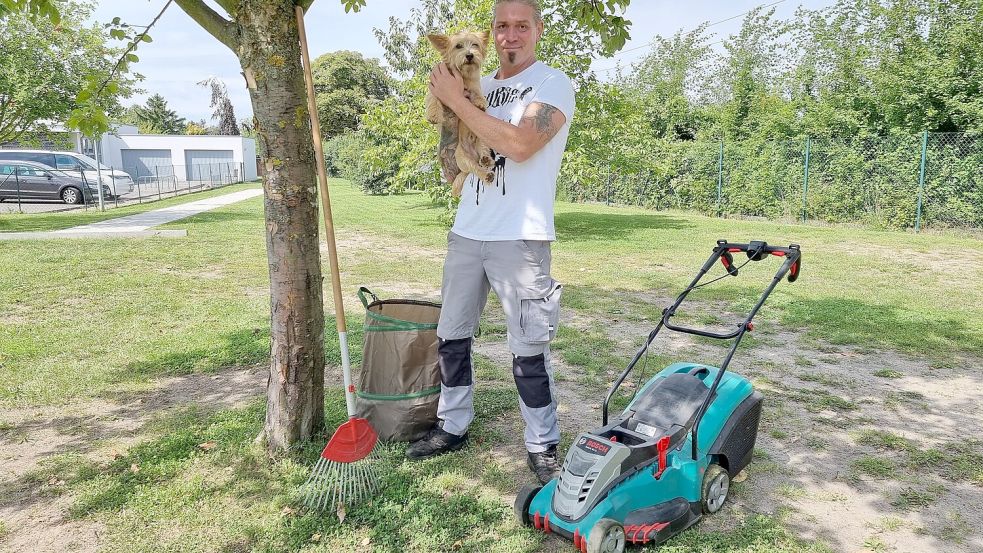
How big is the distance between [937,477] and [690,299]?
13.3 feet

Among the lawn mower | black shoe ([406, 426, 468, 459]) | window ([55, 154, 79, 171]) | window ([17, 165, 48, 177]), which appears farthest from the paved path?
the lawn mower

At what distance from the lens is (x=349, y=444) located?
8.96ft

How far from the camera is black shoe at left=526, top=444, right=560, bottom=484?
297cm

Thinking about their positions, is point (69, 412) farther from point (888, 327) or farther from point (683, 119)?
point (683, 119)

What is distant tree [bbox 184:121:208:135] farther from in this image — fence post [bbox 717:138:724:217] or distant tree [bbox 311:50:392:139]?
fence post [bbox 717:138:724:217]

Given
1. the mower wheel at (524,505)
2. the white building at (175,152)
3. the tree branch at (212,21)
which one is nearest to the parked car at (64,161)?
the tree branch at (212,21)

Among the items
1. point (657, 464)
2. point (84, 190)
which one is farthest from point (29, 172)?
point (657, 464)

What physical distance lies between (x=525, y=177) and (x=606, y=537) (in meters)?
1.54

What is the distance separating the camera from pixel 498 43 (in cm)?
289

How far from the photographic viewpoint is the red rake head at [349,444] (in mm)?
2723

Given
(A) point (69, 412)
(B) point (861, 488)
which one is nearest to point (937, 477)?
(B) point (861, 488)

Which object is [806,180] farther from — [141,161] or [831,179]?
[141,161]

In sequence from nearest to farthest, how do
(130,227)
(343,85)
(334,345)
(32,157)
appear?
(334,345) → (130,227) → (32,157) → (343,85)

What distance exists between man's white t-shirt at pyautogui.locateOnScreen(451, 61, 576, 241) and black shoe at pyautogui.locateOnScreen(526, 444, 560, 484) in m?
1.05
